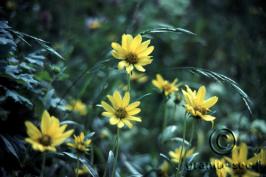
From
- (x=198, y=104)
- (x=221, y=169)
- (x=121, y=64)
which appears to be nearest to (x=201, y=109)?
(x=198, y=104)

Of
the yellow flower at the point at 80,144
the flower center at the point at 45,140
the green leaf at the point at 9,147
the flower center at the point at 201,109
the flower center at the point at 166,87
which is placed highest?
the flower center at the point at 166,87

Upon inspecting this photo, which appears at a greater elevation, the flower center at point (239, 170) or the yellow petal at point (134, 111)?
the yellow petal at point (134, 111)

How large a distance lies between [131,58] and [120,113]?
22 centimetres

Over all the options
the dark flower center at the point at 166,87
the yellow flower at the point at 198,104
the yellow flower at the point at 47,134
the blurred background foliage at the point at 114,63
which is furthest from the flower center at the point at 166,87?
the yellow flower at the point at 47,134

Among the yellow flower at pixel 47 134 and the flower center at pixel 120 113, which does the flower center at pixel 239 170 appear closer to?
the flower center at pixel 120 113

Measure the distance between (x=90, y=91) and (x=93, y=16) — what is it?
126 centimetres

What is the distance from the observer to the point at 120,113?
1311 millimetres

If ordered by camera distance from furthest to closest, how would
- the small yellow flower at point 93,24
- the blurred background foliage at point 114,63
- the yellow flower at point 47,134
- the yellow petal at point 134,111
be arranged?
the small yellow flower at point 93,24 → the blurred background foliage at point 114,63 → the yellow petal at point 134,111 → the yellow flower at point 47,134

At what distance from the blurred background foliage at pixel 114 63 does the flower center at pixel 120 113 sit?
0.41 feet

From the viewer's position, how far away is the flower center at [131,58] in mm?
1362

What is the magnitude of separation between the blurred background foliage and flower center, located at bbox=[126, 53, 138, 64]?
81mm

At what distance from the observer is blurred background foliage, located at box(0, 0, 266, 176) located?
5.17 ft

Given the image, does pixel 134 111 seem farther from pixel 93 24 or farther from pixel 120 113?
pixel 93 24

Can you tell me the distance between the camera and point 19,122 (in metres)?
1.65
